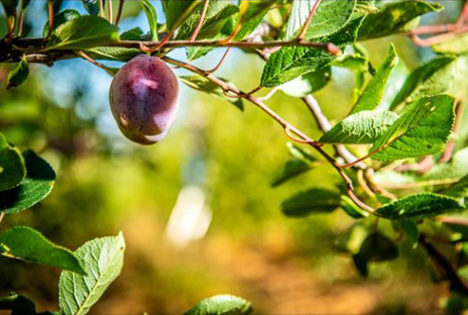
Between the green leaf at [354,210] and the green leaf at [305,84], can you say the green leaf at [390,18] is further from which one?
the green leaf at [354,210]

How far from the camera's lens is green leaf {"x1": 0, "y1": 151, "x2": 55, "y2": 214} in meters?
0.40

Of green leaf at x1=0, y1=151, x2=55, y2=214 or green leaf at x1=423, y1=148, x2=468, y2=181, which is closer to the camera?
green leaf at x1=0, y1=151, x2=55, y2=214

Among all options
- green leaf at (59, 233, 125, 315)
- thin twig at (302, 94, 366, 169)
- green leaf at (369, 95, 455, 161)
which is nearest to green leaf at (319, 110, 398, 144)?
green leaf at (369, 95, 455, 161)

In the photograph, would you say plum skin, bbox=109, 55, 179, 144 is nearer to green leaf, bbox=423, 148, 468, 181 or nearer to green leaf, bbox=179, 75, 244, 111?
green leaf, bbox=179, 75, 244, 111

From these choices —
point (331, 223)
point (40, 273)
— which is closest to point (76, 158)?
point (40, 273)

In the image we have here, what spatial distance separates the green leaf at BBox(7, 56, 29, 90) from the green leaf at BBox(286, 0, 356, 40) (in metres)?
0.21

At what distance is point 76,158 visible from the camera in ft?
6.94

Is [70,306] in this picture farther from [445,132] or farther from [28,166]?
[445,132]

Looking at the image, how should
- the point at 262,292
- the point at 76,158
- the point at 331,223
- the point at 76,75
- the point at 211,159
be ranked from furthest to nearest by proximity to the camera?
the point at 211,159 → the point at 262,292 → the point at 331,223 → the point at 76,158 → the point at 76,75

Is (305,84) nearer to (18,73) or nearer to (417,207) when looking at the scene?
(417,207)

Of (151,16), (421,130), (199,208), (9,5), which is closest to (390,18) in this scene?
(421,130)

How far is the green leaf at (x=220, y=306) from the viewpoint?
47 cm

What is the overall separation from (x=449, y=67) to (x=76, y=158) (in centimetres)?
182

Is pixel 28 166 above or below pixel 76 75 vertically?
below
